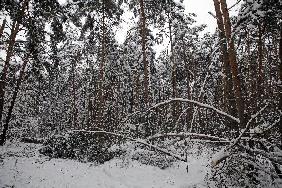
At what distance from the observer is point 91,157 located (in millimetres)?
13586

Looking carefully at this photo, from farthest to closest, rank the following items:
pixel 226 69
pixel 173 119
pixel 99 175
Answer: pixel 99 175 < pixel 226 69 < pixel 173 119

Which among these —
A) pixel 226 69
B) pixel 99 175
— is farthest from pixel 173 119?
pixel 99 175

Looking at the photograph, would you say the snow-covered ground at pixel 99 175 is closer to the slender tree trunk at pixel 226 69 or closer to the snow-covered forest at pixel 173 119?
the snow-covered forest at pixel 173 119

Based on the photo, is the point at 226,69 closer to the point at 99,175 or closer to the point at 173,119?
the point at 173,119

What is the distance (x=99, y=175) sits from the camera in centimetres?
1040

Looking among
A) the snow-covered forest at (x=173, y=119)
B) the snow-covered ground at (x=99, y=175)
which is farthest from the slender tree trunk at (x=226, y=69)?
the snow-covered ground at (x=99, y=175)

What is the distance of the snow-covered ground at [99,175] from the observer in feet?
29.1

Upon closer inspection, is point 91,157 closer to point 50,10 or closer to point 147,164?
point 147,164

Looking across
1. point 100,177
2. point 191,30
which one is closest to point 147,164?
point 100,177

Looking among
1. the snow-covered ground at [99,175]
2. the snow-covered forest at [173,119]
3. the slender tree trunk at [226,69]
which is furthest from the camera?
the snow-covered ground at [99,175]

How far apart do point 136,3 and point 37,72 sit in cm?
686

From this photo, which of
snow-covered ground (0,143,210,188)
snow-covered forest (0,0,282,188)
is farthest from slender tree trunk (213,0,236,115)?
snow-covered ground (0,143,210,188)

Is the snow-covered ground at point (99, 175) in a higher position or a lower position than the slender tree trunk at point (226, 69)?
lower

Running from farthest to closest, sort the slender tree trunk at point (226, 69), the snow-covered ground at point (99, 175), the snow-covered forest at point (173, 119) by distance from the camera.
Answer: the snow-covered ground at point (99, 175)
the slender tree trunk at point (226, 69)
the snow-covered forest at point (173, 119)
